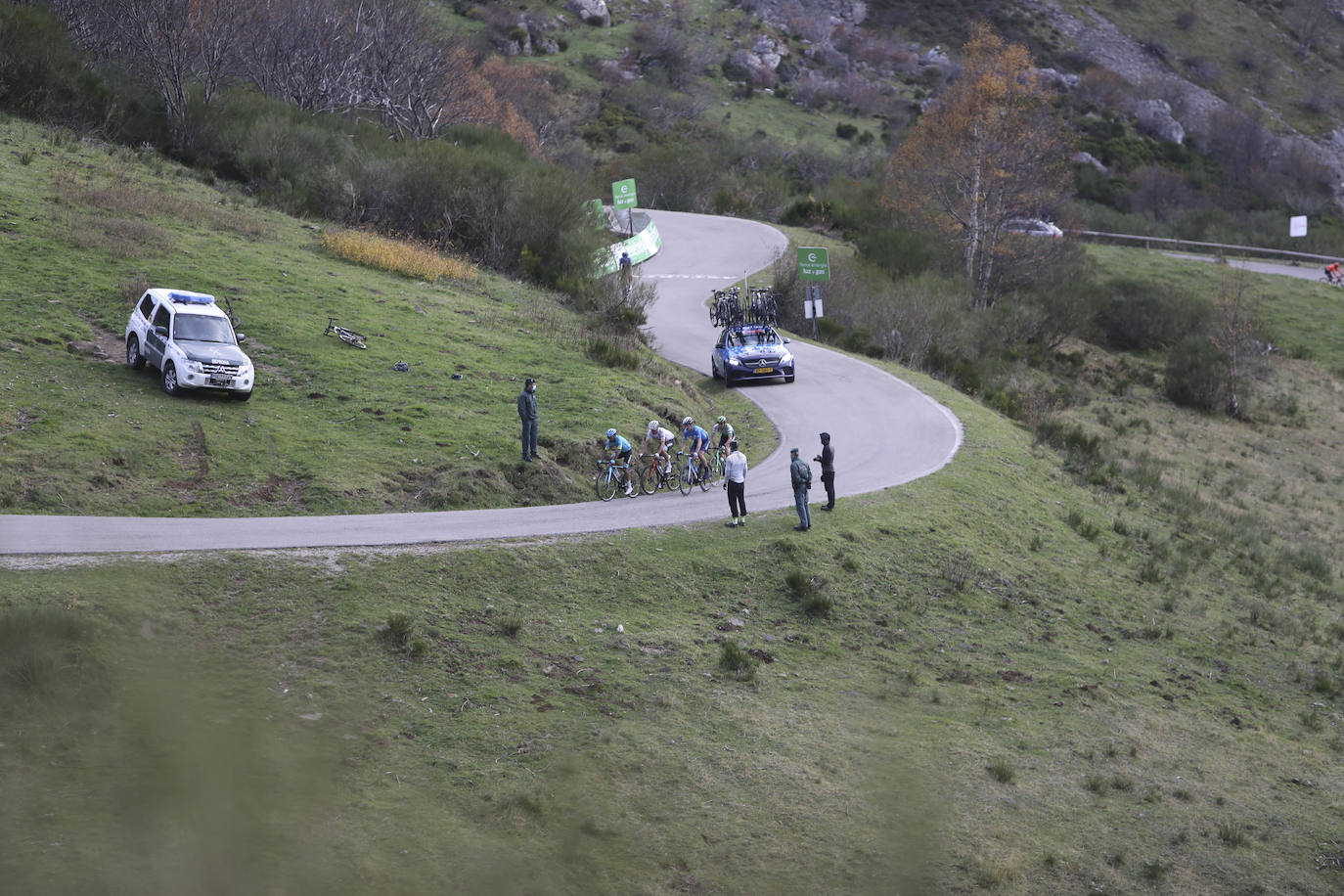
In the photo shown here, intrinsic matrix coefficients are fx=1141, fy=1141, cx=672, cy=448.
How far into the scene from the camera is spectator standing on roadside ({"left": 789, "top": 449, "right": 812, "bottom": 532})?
68.3ft

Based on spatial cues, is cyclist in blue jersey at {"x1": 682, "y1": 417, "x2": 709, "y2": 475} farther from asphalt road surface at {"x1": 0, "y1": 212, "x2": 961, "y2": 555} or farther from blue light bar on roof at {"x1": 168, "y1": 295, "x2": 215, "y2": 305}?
blue light bar on roof at {"x1": 168, "y1": 295, "x2": 215, "y2": 305}

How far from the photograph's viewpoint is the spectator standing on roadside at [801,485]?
20.8 meters

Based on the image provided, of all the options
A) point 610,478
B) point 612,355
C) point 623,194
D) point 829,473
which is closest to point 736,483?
point 829,473

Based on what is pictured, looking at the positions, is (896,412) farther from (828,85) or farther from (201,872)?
(828,85)

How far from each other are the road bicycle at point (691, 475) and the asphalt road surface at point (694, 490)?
0.21 meters

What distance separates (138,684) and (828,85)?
107720 mm

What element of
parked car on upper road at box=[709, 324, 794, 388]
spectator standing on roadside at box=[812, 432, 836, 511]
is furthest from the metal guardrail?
spectator standing on roadside at box=[812, 432, 836, 511]

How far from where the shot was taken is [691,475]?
79.9ft

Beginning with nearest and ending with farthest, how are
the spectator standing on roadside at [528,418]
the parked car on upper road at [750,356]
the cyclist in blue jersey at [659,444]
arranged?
the spectator standing on roadside at [528,418], the cyclist in blue jersey at [659,444], the parked car on upper road at [750,356]

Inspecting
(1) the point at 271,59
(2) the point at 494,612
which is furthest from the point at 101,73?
(2) the point at 494,612

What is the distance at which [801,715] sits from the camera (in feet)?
51.1

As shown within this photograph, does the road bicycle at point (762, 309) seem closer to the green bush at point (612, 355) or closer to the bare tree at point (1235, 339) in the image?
the green bush at point (612, 355)

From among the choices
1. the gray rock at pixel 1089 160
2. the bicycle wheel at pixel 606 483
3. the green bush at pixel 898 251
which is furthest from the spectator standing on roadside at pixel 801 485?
the gray rock at pixel 1089 160

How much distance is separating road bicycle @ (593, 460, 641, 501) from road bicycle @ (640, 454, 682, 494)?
66 cm
